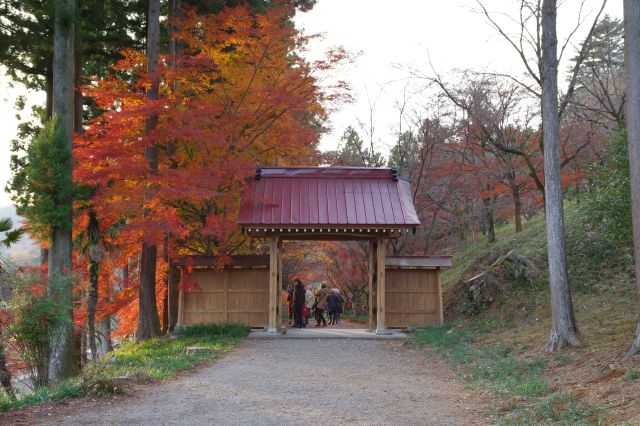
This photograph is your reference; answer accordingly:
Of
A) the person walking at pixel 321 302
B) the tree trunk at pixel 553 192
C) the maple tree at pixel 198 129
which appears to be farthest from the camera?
the person walking at pixel 321 302

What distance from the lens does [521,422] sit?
623 cm

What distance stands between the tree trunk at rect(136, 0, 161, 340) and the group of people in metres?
4.27

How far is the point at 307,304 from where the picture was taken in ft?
68.7

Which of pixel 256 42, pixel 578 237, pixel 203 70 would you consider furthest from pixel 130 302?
pixel 578 237

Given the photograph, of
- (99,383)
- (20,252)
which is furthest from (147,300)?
(20,252)

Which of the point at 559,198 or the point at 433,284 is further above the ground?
the point at 559,198

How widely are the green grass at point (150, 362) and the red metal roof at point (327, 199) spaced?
2968 mm

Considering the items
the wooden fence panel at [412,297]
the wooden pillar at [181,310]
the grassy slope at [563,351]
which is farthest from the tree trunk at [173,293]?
the grassy slope at [563,351]

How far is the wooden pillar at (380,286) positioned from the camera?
594 inches

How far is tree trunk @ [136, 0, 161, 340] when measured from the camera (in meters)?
15.1

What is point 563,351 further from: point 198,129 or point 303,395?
point 198,129

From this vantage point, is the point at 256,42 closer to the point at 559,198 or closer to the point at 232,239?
the point at 232,239

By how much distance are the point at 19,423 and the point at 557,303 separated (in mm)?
8443

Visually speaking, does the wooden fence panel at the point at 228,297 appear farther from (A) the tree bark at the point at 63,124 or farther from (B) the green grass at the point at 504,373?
(B) the green grass at the point at 504,373
